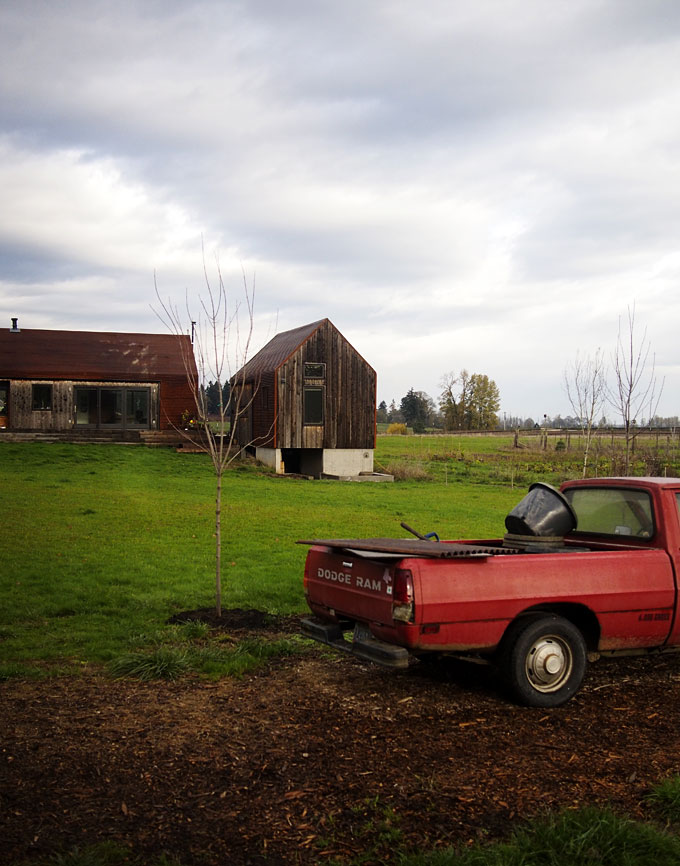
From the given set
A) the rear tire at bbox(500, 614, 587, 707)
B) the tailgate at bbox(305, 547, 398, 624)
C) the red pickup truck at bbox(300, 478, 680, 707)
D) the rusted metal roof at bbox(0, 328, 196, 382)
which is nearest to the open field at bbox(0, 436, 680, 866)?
the rear tire at bbox(500, 614, 587, 707)

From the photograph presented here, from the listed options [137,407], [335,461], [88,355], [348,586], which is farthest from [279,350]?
[348,586]

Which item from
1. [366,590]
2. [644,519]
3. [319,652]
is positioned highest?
[644,519]

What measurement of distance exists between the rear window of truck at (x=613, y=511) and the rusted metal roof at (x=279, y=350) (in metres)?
23.0

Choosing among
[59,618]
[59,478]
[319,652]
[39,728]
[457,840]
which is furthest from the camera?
[59,478]

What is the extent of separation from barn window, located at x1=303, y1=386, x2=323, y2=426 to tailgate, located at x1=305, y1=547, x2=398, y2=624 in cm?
2494

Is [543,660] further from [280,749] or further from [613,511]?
[280,749]

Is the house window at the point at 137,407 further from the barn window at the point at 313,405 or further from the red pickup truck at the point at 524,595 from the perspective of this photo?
the red pickup truck at the point at 524,595

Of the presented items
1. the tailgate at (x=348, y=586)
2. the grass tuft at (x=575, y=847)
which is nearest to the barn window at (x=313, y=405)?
the tailgate at (x=348, y=586)

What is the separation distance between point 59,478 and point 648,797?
21.8 metres

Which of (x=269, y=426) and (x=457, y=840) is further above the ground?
(x=269, y=426)

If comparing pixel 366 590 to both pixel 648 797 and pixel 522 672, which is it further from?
pixel 648 797

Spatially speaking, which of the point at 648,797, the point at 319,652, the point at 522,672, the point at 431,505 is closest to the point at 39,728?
the point at 319,652

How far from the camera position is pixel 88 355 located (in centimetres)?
3641

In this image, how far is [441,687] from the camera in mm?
6145
